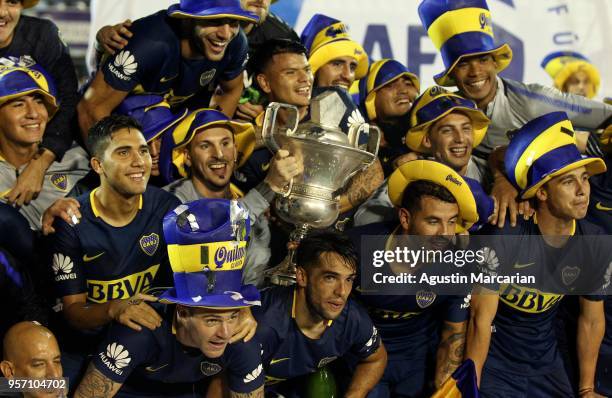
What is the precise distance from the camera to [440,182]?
4418 mm

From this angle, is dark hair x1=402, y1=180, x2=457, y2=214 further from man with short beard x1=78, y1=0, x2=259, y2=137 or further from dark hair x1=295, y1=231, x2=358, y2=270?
man with short beard x1=78, y1=0, x2=259, y2=137

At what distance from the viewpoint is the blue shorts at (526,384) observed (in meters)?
4.62

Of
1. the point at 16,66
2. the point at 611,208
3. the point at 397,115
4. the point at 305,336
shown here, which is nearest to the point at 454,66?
the point at 397,115

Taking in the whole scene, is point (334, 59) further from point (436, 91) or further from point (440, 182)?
point (440, 182)

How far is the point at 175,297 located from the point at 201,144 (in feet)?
3.44

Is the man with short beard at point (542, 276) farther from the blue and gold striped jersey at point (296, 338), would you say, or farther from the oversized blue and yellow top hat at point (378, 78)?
the oversized blue and yellow top hat at point (378, 78)

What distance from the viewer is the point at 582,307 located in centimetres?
478

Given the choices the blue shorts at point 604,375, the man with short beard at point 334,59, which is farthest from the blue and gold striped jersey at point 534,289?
the man with short beard at point 334,59

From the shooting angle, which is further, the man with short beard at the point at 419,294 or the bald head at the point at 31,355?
the man with short beard at the point at 419,294

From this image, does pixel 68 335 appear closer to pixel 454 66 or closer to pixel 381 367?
pixel 381 367

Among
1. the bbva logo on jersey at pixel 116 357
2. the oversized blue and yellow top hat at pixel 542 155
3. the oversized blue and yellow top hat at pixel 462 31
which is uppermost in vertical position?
the oversized blue and yellow top hat at pixel 462 31

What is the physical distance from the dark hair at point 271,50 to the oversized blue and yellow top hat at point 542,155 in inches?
45.2

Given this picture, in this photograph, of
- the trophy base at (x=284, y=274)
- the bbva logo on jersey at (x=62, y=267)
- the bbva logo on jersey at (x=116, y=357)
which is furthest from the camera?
the trophy base at (x=284, y=274)

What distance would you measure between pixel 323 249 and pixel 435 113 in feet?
3.60
